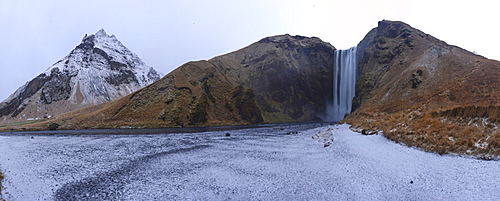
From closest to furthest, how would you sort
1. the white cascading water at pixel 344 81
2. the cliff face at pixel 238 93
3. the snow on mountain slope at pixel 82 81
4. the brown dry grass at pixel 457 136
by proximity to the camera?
the brown dry grass at pixel 457 136
the cliff face at pixel 238 93
the white cascading water at pixel 344 81
the snow on mountain slope at pixel 82 81

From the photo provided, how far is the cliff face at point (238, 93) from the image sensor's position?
63.0 meters

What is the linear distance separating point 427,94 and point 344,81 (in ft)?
190

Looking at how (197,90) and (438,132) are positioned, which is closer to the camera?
(438,132)

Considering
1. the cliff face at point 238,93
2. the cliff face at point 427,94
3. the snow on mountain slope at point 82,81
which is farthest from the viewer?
the snow on mountain slope at point 82,81

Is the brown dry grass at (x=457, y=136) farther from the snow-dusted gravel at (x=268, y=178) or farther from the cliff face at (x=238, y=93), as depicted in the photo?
the cliff face at (x=238, y=93)

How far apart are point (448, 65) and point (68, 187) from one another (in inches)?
2418

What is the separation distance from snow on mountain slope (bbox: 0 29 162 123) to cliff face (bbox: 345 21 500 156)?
150362 millimetres

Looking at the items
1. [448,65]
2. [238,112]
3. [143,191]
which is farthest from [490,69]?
[238,112]

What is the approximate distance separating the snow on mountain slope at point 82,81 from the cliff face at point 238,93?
238 feet

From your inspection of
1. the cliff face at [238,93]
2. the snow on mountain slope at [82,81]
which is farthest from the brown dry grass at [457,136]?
the snow on mountain slope at [82,81]

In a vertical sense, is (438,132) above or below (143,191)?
above

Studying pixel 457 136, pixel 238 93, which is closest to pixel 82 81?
pixel 238 93

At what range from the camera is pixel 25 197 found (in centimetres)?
889

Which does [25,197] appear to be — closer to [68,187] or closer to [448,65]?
[68,187]
